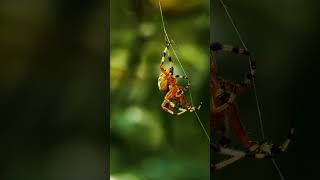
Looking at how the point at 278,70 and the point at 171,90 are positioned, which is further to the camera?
the point at 171,90

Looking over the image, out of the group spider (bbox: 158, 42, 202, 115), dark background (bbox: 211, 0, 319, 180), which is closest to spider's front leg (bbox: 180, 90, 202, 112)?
spider (bbox: 158, 42, 202, 115)

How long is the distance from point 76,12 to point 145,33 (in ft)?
1.10

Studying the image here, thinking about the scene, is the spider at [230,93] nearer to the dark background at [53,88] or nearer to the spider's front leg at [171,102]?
the spider's front leg at [171,102]

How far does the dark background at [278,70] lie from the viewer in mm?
1574

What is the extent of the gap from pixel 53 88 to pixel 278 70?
0.86 metres

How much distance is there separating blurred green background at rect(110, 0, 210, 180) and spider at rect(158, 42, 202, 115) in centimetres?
2

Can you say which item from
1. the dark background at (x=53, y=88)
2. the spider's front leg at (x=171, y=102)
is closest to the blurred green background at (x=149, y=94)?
the spider's front leg at (x=171, y=102)

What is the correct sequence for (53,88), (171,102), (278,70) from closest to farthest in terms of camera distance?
(53,88) → (278,70) → (171,102)

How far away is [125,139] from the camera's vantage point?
1702 millimetres

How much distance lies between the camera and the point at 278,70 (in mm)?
1577

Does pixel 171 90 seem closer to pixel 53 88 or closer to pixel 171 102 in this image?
pixel 171 102

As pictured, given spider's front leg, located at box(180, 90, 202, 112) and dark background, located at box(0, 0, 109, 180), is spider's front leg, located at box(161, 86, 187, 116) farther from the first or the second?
dark background, located at box(0, 0, 109, 180)

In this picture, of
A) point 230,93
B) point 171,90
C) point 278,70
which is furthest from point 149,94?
point 278,70

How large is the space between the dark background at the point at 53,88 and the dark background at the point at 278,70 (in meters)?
0.49
